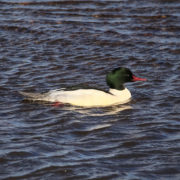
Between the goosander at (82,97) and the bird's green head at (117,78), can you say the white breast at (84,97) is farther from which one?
the bird's green head at (117,78)

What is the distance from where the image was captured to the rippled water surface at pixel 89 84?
7.26 meters

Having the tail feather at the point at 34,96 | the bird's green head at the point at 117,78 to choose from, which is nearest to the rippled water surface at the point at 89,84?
the tail feather at the point at 34,96

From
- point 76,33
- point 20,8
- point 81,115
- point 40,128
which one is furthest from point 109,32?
point 40,128

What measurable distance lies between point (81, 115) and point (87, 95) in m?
0.76

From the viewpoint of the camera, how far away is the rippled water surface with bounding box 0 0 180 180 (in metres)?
7.26

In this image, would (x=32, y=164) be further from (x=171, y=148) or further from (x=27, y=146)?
(x=171, y=148)

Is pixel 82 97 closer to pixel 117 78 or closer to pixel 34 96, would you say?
pixel 34 96

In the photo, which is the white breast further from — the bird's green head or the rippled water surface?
the bird's green head

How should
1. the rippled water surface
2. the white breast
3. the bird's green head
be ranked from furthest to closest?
1. the bird's green head
2. the white breast
3. the rippled water surface

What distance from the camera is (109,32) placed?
16672 millimetres

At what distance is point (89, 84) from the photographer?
12.3m

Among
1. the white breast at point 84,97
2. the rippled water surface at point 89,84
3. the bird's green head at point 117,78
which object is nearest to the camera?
the rippled water surface at point 89,84

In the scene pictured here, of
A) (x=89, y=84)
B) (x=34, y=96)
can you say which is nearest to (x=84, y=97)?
(x=34, y=96)

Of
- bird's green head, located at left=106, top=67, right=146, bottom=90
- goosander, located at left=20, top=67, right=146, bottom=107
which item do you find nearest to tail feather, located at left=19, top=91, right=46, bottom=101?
goosander, located at left=20, top=67, right=146, bottom=107
